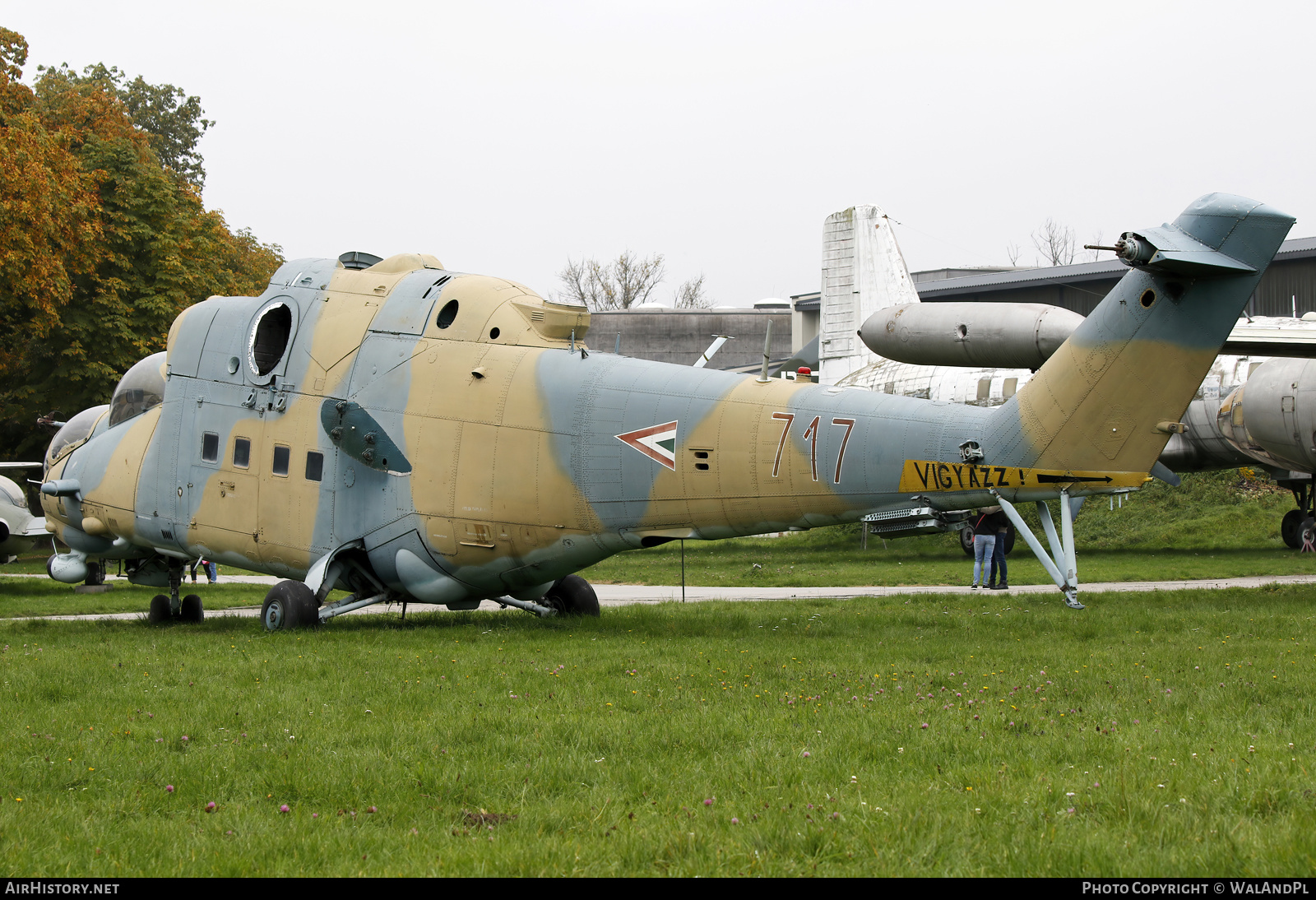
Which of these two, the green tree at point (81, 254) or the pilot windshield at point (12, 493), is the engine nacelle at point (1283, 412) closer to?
the pilot windshield at point (12, 493)

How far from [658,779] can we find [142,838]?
8.30ft

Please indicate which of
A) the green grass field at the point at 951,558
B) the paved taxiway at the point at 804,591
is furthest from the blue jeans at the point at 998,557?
the green grass field at the point at 951,558

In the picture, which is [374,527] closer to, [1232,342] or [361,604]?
[361,604]

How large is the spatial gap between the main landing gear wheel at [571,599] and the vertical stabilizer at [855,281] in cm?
1954

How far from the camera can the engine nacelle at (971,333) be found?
15461 mm

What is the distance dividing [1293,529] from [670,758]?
91.9ft

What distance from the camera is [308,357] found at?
47.4 feet

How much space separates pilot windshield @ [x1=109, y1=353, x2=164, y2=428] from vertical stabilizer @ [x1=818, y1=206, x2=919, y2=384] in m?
20.9

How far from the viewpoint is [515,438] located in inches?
515

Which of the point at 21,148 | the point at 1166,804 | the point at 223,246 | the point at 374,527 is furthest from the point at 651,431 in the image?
the point at 223,246

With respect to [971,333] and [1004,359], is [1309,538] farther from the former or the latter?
[971,333]

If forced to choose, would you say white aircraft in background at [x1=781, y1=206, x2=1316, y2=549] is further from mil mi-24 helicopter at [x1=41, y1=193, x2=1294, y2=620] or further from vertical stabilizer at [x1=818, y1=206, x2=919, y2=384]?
mil mi-24 helicopter at [x1=41, y1=193, x2=1294, y2=620]

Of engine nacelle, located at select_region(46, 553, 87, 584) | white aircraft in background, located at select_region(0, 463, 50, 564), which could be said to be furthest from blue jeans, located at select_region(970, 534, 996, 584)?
white aircraft in background, located at select_region(0, 463, 50, 564)

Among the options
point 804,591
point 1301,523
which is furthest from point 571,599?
point 1301,523
